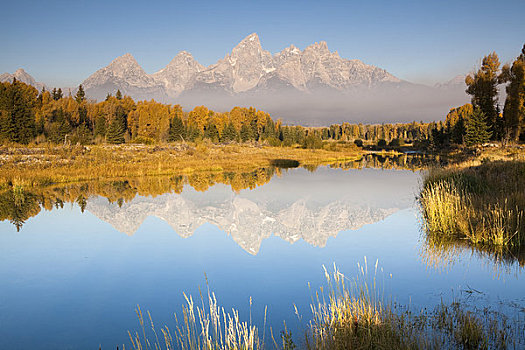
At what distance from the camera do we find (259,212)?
15.0m

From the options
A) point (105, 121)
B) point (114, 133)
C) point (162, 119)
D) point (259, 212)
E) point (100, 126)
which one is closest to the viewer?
point (259, 212)

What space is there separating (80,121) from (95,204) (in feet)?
212

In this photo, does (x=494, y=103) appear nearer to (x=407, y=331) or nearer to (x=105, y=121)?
(x=407, y=331)

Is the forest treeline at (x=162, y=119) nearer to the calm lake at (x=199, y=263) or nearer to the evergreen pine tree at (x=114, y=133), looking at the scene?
the evergreen pine tree at (x=114, y=133)

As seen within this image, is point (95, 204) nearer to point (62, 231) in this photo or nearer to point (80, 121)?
point (62, 231)

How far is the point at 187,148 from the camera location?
4381 centimetres

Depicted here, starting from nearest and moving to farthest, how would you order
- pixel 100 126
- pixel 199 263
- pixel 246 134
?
pixel 199 263, pixel 100 126, pixel 246 134

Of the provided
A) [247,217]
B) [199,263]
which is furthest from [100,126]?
[199,263]

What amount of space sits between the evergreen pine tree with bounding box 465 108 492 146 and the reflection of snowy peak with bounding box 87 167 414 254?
92.0ft

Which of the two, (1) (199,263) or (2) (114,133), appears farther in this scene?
(2) (114,133)

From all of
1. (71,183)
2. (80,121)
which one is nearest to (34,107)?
(80,121)

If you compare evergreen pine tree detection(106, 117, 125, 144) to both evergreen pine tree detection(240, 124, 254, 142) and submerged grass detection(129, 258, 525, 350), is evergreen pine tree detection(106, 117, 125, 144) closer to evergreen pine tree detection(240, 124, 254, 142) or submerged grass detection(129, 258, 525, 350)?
evergreen pine tree detection(240, 124, 254, 142)

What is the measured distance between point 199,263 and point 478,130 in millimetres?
43426

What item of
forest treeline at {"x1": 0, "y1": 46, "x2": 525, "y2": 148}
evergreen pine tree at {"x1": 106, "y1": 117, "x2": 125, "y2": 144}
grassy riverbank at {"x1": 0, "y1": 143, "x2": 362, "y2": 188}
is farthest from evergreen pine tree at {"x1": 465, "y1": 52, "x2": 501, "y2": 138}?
evergreen pine tree at {"x1": 106, "y1": 117, "x2": 125, "y2": 144}
